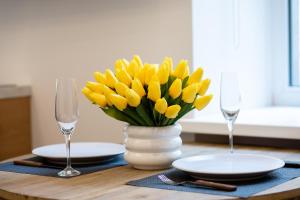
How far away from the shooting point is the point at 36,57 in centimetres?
307

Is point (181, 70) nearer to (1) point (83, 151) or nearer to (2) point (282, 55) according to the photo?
(1) point (83, 151)

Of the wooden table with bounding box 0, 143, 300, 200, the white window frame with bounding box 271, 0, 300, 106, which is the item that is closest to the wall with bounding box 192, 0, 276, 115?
the white window frame with bounding box 271, 0, 300, 106

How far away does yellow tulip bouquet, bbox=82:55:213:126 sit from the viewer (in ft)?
5.47

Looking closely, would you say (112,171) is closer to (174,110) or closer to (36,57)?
(174,110)

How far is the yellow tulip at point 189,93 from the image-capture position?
Result: 170 centimetres

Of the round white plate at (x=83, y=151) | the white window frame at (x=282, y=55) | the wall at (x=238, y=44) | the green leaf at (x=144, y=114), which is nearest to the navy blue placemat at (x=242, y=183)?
the green leaf at (x=144, y=114)

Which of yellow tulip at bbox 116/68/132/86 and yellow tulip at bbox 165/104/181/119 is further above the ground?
yellow tulip at bbox 116/68/132/86

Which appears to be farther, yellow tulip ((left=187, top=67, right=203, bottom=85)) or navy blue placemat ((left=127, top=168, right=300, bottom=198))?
yellow tulip ((left=187, top=67, right=203, bottom=85))

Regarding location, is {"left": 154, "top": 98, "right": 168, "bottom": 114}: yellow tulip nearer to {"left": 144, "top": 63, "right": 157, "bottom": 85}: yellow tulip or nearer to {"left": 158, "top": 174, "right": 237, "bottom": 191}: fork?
{"left": 144, "top": 63, "right": 157, "bottom": 85}: yellow tulip

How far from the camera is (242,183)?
153 centimetres

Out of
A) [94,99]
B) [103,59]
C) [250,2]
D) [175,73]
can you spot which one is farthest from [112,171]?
[250,2]

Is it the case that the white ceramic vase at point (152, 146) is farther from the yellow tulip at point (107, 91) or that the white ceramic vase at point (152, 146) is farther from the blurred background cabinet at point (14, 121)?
the blurred background cabinet at point (14, 121)

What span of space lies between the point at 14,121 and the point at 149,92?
59.3 inches

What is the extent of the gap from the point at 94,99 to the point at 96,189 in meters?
0.30
